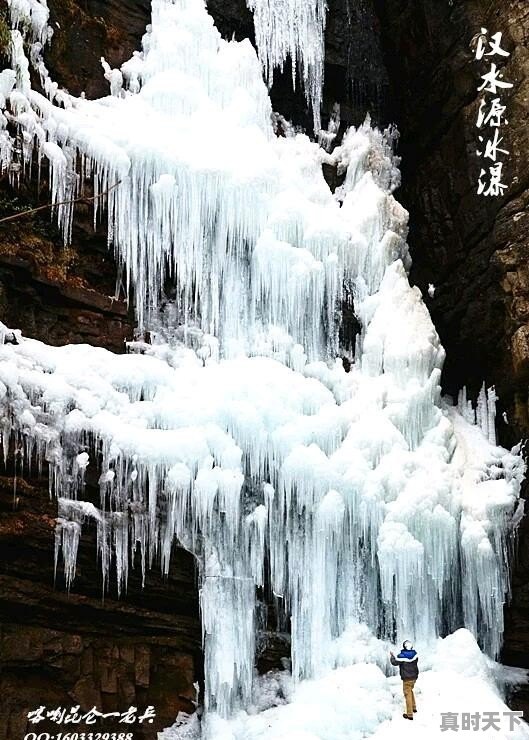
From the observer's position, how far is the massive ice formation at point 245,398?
8557mm

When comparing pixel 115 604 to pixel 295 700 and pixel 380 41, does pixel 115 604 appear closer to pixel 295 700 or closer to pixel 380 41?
pixel 295 700

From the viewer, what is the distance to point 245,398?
9234 millimetres

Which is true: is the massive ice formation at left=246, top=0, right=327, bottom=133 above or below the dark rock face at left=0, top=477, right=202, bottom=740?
→ above

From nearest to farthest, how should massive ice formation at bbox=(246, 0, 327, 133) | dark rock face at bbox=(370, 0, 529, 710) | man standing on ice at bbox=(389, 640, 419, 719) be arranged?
man standing on ice at bbox=(389, 640, 419, 719), dark rock face at bbox=(370, 0, 529, 710), massive ice formation at bbox=(246, 0, 327, 133)

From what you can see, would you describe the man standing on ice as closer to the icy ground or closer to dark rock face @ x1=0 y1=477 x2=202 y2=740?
the icy ground

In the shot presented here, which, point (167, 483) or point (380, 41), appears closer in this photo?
point (167, 483)

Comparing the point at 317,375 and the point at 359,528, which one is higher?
the point at 317,375

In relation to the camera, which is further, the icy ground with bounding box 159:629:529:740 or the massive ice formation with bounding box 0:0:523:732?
the massive ice formation with bounding box 0:0:523:732

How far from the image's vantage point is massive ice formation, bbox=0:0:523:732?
856 centimetres

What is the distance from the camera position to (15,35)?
9617mm

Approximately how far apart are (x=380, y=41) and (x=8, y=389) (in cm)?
817

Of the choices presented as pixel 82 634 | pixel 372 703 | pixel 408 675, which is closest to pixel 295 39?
pixel 82 634

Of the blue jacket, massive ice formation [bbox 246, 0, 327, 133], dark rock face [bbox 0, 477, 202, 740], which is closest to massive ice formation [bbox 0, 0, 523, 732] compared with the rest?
dark rock face [bbox 0, 477, 202, 740]

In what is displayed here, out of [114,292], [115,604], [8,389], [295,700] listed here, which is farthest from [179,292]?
[295,700]
